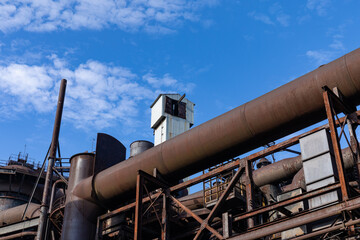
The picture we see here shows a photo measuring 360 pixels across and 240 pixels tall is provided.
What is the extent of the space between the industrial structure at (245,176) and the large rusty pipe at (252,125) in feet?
0.10

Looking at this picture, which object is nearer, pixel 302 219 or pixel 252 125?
pixel 302 219

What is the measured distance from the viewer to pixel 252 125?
533 inches

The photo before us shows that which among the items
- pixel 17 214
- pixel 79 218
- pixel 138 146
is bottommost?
pixel 79 218

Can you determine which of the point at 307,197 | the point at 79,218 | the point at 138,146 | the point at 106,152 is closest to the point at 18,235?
the point at 79,218

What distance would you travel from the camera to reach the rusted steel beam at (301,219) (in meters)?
9.62

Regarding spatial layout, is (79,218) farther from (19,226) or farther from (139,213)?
(19,226)

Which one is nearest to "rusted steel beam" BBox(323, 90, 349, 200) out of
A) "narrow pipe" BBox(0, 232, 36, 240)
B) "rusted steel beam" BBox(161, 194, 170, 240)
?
"rusted steel beam" BBox(161, 194, 170, 240)

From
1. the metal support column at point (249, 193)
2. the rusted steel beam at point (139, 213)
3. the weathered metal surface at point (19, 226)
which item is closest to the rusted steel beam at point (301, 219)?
the metal support column at point (249, 193)

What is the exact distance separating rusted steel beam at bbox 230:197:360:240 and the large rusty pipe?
3384 millimetres

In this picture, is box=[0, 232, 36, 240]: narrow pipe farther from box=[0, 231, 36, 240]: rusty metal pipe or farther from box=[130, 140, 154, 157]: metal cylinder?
box=[130, 140, 154, 157]: metal cylinder

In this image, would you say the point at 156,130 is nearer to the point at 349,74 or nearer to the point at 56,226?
the point at 56,226

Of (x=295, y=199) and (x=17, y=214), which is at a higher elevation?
(x=17, y=214)

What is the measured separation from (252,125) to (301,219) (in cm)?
392

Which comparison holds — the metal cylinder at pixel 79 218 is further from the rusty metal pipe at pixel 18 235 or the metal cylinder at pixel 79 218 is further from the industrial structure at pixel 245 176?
the rusty metal pipe at pixel 18 235
